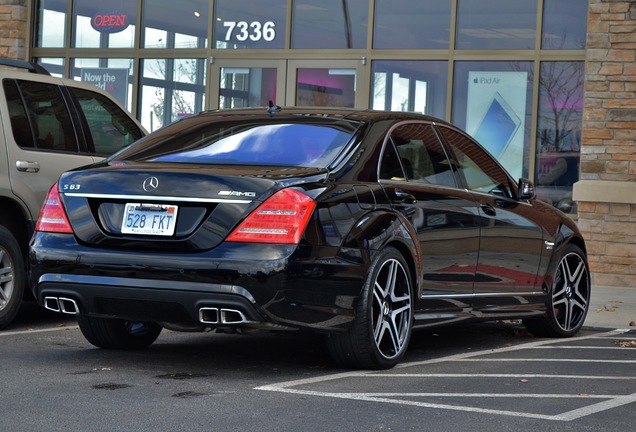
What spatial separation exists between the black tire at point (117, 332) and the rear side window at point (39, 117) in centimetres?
190

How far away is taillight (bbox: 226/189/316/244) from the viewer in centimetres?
629

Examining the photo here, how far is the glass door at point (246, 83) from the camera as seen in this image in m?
16.0

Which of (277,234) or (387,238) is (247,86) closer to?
(387,238)

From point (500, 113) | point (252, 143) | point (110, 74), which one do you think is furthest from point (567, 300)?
point (110, 74)

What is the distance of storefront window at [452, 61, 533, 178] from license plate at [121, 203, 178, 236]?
28.3ft

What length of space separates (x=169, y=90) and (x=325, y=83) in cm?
229

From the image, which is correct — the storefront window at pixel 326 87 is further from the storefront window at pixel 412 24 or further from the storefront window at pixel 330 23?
the storefront window at pixel 412 24

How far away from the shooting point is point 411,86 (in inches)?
602

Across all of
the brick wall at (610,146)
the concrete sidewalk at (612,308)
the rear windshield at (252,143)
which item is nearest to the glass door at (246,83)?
the brick wall at (610,146)

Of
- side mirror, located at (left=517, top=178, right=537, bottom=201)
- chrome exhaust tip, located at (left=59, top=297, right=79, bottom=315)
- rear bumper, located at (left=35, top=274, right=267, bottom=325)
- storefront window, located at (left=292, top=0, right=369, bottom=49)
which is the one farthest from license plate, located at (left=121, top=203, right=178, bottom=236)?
storefront window, located at (left=292, top=0, right=369, bottom=49)

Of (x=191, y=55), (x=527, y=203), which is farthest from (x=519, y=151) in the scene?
(x=527, y=203)

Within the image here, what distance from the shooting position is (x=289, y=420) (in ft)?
17.4

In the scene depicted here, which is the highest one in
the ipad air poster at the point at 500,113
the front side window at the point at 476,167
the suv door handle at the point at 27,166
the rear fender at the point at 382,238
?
the ipad air poster at the point at 500,113

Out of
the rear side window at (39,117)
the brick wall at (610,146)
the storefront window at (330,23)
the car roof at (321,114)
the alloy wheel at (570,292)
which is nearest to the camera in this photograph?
the car roof at (321,114)
